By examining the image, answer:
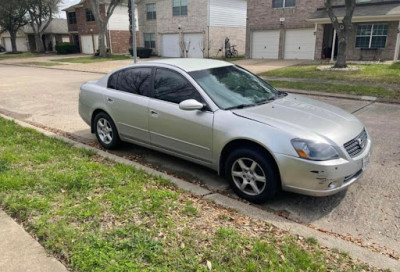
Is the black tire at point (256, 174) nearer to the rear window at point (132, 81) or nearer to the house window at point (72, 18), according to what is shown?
the rear window at point (132, 81)

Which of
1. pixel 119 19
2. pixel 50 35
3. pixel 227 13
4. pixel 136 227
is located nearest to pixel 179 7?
pixel 227 13

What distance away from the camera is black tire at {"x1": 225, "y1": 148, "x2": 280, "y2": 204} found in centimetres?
391

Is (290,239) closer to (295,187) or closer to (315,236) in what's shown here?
(315,236)

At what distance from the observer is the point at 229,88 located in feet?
15.9

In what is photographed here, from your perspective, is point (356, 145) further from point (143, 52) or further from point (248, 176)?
point (143, 52)

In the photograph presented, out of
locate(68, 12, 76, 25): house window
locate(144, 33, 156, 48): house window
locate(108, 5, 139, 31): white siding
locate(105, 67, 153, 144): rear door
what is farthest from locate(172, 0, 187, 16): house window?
locate(105, 67, 153, 144): rear door

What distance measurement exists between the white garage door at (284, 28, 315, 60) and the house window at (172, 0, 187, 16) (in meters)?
10.5

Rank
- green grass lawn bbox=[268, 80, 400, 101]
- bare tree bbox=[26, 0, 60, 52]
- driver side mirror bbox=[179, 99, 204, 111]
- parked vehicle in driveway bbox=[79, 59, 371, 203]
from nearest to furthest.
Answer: parked vehicle in driveway bbox=[79, 59, 371, 203] → driver side mirror bbox=[179, 99, 204, 111] → green grass lawn bbox=[268, 80, 400, 101] → bare tree bbox=[26, 0, 60, 52]

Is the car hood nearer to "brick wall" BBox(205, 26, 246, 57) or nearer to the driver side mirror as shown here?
the driver side mirror

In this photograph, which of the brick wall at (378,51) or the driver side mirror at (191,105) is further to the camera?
the brick wall at (378,51)

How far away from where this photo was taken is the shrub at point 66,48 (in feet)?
144

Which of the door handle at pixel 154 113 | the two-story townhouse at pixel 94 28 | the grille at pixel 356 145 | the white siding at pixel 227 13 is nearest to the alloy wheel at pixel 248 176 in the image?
the grille at pixel 356 145

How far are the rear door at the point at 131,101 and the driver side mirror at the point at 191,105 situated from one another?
0.94 meters

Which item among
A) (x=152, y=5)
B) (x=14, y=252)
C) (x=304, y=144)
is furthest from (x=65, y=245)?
(x=152, y=5)
